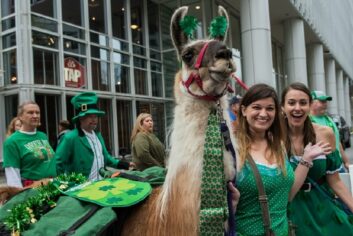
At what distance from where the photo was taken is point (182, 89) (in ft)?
6.84

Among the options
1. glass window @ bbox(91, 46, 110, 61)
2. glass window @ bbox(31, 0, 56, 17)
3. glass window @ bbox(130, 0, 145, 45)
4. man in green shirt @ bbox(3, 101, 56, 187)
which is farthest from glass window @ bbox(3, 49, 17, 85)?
man in green shirt @ bbox(3, 101, 56, 187)

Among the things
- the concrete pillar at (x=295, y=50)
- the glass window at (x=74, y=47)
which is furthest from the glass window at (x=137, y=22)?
the concrete pillar at (x=295, y=50)

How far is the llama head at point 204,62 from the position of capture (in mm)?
1912

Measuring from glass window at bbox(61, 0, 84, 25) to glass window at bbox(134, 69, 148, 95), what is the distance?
3096 mm

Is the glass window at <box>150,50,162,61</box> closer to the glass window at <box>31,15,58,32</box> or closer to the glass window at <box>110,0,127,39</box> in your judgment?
the glass window at <box>110,0,127,39</box>

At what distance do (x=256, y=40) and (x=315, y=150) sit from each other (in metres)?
12.4

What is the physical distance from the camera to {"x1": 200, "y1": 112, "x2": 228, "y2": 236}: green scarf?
184cm

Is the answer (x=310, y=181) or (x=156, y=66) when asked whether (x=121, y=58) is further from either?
(x=310, y=181)

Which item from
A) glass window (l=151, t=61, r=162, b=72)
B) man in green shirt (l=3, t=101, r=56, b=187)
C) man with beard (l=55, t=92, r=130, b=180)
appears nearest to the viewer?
man in green shirt (l=3, t=101, r=56, b=187)

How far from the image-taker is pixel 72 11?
12.1m

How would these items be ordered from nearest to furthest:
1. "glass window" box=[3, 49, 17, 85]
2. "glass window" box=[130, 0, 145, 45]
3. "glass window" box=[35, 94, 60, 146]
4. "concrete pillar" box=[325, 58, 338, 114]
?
1. "glass window" box=[3, 49, 17, 85]
2. "glass window" box=[35, 94, 60, 146]
3. "glass window" box=[130, 0, 145, 45]
4. "concrete pillar" box=[325, 58, 338, 114]

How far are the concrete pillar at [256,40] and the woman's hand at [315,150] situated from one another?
11716 mm

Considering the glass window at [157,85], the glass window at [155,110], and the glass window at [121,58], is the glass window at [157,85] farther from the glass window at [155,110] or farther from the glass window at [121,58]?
the glass window at [121,58]

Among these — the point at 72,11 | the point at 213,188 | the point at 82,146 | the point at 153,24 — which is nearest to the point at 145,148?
the point at 82,146
